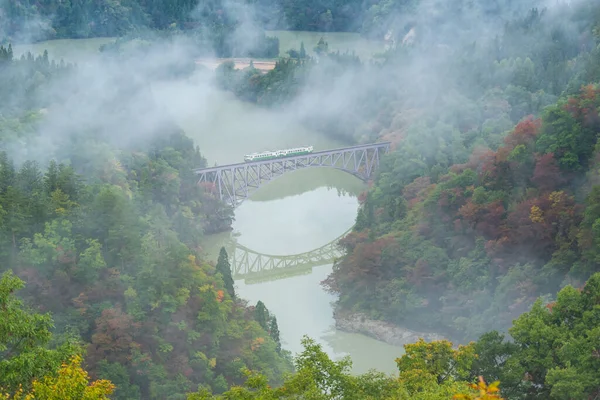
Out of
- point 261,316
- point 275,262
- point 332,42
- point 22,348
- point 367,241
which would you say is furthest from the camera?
point 332,42

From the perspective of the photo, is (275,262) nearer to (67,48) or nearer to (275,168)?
(275,168)

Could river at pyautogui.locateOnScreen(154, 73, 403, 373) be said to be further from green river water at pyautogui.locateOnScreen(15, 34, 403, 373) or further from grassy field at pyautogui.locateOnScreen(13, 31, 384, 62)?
grassy field at pyautogui.locateOnScreen(13, 31, 384, 62)

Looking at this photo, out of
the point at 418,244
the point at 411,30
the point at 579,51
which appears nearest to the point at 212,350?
the point at 418,244

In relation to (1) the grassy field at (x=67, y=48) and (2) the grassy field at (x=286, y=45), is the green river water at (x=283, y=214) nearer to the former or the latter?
(1) the grassy field at (x=67, y=48)

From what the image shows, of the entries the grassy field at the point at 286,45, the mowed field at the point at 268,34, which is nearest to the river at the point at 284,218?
the mowed field at the point at 268,34

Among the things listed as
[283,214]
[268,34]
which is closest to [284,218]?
[283,214]

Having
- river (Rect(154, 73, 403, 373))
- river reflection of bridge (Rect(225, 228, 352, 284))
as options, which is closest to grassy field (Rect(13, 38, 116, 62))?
river (Rect(154, 73, 403, 373))
